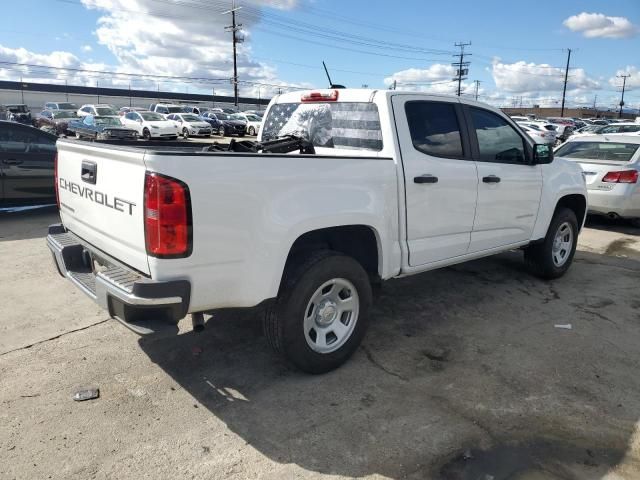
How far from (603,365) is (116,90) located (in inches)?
3047

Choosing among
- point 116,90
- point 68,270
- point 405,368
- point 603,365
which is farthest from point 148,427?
point 116,90

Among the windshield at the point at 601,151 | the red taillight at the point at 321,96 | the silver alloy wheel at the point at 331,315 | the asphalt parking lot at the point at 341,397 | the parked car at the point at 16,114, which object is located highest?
the parked car at the point at 16,114

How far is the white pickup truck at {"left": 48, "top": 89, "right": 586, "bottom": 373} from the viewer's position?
9.07 ft

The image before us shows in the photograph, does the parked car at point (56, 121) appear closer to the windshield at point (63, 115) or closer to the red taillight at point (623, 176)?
the windshield at point (63, 115)

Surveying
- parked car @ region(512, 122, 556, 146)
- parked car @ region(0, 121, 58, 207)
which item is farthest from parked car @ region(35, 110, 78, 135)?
parked car @ region(512, 122, 556, 146)

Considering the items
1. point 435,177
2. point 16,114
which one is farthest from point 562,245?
point 16,114

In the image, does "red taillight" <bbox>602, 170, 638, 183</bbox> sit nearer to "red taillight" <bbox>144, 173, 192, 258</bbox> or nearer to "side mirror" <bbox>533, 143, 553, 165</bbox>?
"side mirror" <bbox>533, 143, 553, 165</bbox>

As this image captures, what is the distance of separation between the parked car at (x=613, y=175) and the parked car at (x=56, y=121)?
26.3 m

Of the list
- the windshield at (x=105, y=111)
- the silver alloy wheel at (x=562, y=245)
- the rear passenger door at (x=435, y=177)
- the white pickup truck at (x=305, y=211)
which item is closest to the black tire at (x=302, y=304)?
the white pickup truck at (x=305, y=211)

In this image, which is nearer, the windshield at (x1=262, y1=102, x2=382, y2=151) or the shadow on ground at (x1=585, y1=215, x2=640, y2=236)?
the windshield at (x1=262, y1=102, x2=382, y2=151)

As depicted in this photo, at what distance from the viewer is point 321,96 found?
4.48 m

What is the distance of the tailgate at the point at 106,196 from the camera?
281 centimetres

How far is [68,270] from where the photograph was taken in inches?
142

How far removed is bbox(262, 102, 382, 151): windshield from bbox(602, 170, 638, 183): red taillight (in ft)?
20.7
